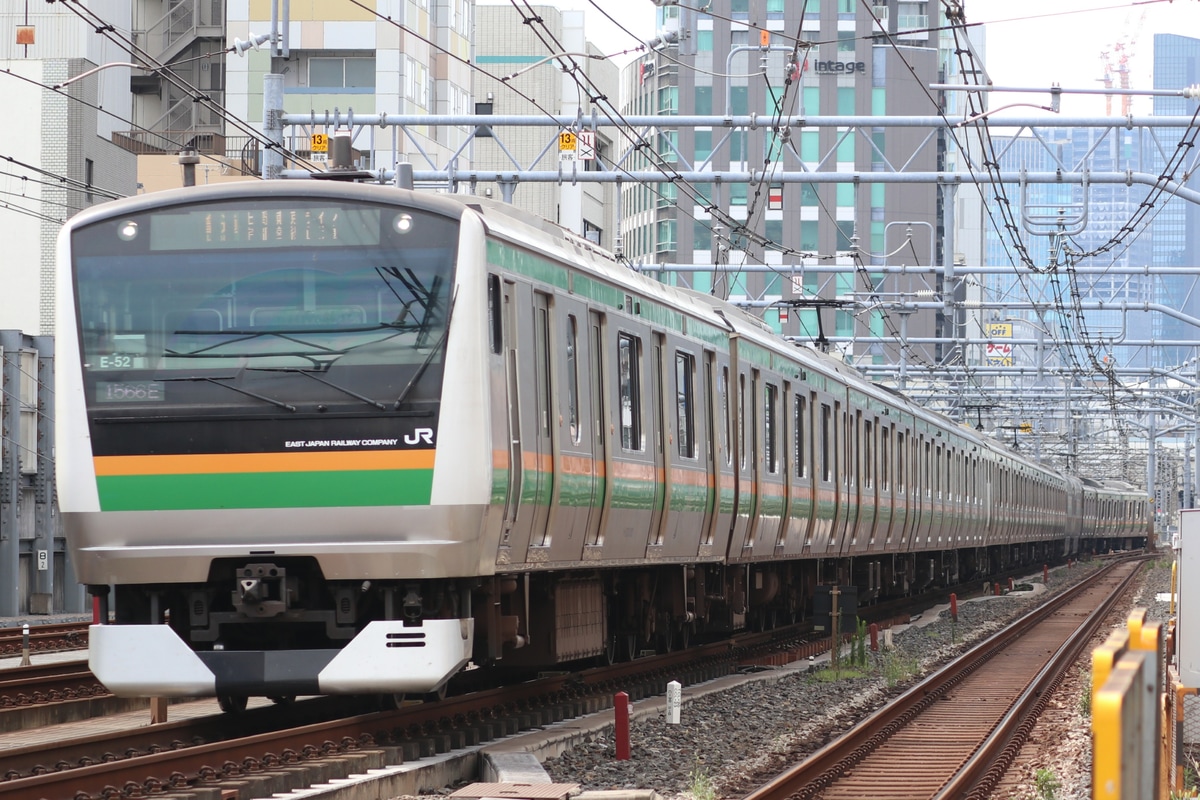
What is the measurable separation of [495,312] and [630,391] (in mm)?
3111

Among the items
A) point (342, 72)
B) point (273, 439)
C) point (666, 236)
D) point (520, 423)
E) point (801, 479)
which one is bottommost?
point (801, 479)

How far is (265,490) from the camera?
9.89m

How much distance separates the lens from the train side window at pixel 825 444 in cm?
2097

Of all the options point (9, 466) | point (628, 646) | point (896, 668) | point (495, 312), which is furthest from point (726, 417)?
point (9, 466)

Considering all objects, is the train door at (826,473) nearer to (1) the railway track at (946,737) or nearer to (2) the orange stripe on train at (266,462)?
(1) the railway track at (946,737)

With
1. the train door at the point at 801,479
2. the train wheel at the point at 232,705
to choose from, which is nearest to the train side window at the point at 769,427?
the train door at the point at 801,479

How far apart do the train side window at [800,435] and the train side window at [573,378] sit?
7539mm

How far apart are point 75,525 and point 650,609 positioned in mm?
6046

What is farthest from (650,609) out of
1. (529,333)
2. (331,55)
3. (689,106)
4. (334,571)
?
(689,106)

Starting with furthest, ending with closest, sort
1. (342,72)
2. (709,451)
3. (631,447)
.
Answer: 1. (342,72)
2. (709,451)
3. (631,447)

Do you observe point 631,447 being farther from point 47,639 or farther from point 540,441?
point 47,639

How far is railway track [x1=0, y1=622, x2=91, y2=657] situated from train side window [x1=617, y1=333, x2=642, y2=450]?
797 centimetres

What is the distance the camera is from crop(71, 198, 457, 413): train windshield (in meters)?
9.95

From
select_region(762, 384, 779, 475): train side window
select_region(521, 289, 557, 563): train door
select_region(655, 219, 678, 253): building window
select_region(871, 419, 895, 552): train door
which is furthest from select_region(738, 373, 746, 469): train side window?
select_region(655, 219, 678, 253): building window
